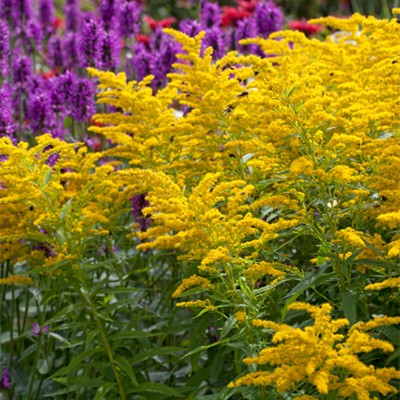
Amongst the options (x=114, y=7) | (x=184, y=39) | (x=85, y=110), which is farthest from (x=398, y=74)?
(x=114, y=7)

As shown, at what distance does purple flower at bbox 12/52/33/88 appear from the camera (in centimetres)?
507

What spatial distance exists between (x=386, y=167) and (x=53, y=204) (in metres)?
1.79

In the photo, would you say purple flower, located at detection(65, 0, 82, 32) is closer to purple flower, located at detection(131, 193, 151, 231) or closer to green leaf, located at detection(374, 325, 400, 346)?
purple flower, located at detection(131, 193, 151, 231)

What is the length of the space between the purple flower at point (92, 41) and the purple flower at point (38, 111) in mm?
489

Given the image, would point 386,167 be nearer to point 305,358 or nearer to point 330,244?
point 330,244

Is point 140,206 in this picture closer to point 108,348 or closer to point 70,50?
point 108,348

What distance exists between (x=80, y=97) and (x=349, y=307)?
8.98 ft

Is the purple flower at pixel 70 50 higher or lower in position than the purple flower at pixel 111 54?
lower

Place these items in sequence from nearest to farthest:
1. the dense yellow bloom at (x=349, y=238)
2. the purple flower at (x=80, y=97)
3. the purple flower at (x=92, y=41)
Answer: the dense yellow bloom at (x=349, y=238) < the purple flower at (x=80, y=97) < the purple flower at (x=92, y=41)

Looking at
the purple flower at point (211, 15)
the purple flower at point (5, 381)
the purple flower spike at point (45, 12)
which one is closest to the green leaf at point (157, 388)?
the purple flower at point (5, 381)

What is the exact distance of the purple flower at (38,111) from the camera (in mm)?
4422

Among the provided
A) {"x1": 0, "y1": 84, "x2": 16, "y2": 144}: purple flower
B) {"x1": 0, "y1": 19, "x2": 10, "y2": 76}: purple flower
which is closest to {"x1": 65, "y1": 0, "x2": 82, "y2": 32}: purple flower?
{"x1": 0, "y1": 19, "x2": 10, "y2": 76}: purple flower

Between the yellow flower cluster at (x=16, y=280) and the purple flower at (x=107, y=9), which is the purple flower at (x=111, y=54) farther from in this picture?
the yellow flower cluster at (x=16, y=280)

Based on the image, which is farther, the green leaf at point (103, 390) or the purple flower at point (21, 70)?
the purple flower at point (21, 70)
